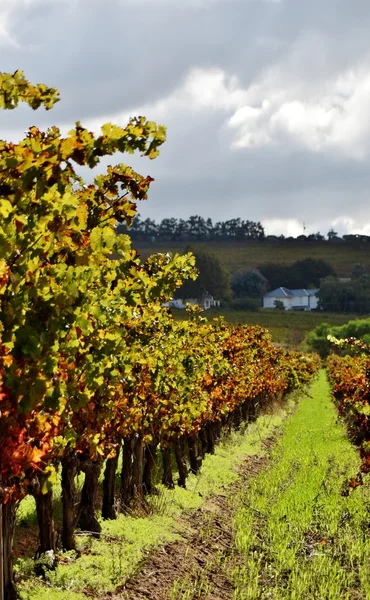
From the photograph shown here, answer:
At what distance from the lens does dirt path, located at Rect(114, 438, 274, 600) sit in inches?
463

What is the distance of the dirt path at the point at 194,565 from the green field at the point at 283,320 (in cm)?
10482

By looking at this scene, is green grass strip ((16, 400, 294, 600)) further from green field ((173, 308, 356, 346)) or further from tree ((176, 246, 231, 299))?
tree ((176, 246, 231, 299))

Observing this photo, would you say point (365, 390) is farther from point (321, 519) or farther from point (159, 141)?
point (159, 141)

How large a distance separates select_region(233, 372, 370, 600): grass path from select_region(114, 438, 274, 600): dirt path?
27cm

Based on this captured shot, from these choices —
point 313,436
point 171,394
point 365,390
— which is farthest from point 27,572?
point 313,436

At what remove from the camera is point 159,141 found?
6836mm

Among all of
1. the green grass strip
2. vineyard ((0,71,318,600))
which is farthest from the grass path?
vineyard ((0,71,318,600))

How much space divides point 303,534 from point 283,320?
134 m

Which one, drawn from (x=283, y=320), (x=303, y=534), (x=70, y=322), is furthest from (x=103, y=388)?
(x=283, y=320)

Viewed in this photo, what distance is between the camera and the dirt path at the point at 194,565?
1176cm

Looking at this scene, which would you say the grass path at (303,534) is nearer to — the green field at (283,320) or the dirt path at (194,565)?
the dirt path at (194,565)

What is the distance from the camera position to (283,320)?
489ft

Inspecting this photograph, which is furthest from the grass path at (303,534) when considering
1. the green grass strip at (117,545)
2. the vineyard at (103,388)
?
the green grass strip at (117,545)

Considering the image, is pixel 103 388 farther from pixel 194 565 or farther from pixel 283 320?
pixel 283 320
